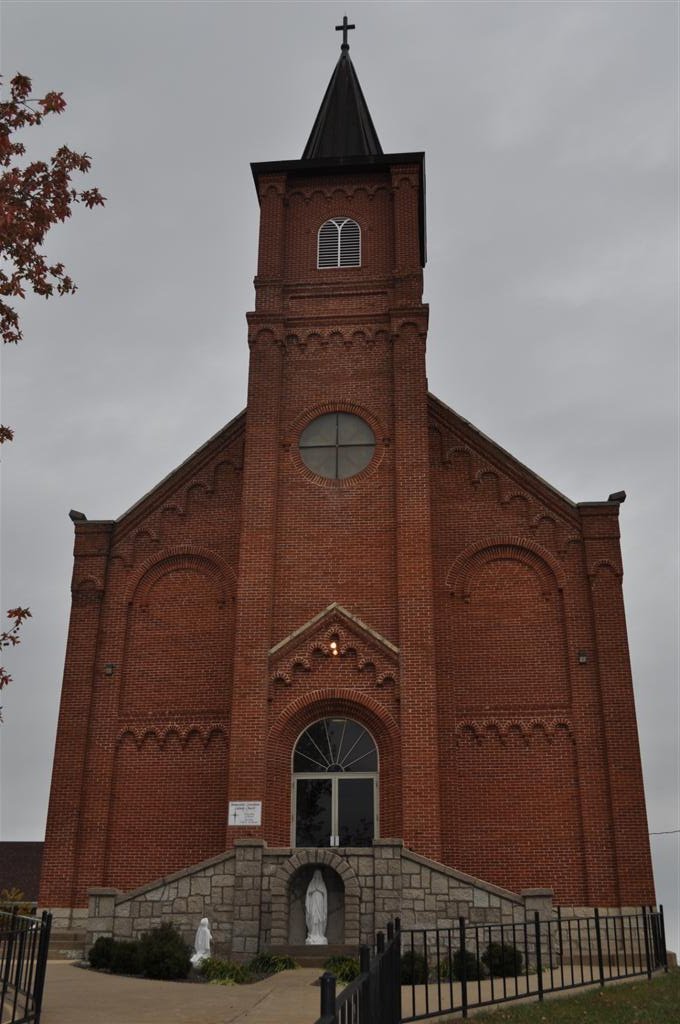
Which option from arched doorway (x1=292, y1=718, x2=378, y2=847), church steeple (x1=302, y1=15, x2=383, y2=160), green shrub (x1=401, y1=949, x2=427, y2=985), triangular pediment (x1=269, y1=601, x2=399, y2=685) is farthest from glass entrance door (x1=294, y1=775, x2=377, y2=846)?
church steeple (x1=302, y1=15, x2=383, y2=160)

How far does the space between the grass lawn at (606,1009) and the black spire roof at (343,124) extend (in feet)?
68.1

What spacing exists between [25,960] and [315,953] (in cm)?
735

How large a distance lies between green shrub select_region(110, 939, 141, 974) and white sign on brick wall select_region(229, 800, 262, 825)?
10.9 feet

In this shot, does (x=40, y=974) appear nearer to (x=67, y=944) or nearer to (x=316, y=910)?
(x=316, y=910)

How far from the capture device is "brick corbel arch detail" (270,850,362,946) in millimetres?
16938

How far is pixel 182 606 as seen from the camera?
22219mm

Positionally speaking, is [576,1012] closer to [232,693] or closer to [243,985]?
[243,985]

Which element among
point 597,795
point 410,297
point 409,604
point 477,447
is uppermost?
point 410,297

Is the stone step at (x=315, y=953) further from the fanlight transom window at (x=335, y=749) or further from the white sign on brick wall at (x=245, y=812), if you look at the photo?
the fanlight transom window at (x=335, y=749)

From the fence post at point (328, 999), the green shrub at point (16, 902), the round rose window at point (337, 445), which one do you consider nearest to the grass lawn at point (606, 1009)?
the fence post at point (328, 999)

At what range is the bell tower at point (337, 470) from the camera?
19078 millimetres

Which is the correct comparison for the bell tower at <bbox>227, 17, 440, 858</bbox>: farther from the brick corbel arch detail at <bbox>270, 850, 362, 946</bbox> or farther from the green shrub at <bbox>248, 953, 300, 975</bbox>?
the green shrub at <bbox>248, 953, 300, 975</bbox>

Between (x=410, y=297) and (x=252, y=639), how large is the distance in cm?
890

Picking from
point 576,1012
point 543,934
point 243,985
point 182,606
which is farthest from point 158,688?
point 576,1012
